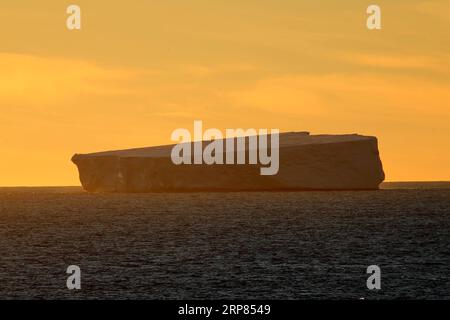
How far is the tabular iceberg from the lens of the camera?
7538cm

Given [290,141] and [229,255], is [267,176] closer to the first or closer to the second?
[290,141]

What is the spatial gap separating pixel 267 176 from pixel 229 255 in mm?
41830

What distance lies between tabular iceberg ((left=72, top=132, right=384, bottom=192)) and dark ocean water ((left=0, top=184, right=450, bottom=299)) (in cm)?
1347

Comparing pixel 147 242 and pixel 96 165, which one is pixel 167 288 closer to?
pixel 147 242

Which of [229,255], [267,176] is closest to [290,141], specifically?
[267,176]

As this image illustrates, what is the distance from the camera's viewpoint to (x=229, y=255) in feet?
115

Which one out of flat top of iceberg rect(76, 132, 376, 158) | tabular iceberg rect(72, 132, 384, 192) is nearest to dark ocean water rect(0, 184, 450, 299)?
tabular iceberg rect(72, 132, 384, 192)

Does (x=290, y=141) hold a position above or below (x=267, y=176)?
above

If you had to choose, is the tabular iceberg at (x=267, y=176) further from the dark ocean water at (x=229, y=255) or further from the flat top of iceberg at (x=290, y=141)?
the dark ocean water at (x=229, y=255)

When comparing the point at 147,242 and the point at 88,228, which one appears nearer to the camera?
the point at 147,242

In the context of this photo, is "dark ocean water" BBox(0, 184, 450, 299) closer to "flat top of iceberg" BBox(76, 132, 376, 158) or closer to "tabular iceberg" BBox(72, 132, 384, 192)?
"tabular iceberg" BBox(72, 132, 384, 192)
